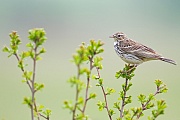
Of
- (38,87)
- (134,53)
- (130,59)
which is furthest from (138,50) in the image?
(38,87)

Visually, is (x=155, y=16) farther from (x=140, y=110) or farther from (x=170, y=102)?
(x=140, y=110)

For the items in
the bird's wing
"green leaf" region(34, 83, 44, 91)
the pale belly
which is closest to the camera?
"green leaf" region(34, 83, 44, 91)

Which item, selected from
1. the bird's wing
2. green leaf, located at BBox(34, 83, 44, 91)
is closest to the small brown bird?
the bird's wing

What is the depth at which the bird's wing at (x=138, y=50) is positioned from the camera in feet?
26.2

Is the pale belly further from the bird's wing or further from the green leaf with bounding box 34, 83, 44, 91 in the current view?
the green leaf with bounding box 34, 83, 44, 91

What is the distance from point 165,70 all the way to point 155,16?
2330 cm

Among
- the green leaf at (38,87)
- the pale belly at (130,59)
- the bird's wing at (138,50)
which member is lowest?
the green leaf at (38,87)

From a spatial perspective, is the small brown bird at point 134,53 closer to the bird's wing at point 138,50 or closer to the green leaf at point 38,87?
the bird's wing at point 138,50

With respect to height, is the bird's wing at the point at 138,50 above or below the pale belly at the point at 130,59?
above

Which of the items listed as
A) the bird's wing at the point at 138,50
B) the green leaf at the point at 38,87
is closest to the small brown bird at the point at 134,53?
the bird's wing at the point at 138,50

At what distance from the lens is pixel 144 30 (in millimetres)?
46062

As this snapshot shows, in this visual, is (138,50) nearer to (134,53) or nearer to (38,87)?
(134,53)

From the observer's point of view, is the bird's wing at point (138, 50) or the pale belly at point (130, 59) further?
the bird's wing at point (138, 50)

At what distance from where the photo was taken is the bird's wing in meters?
7.97
